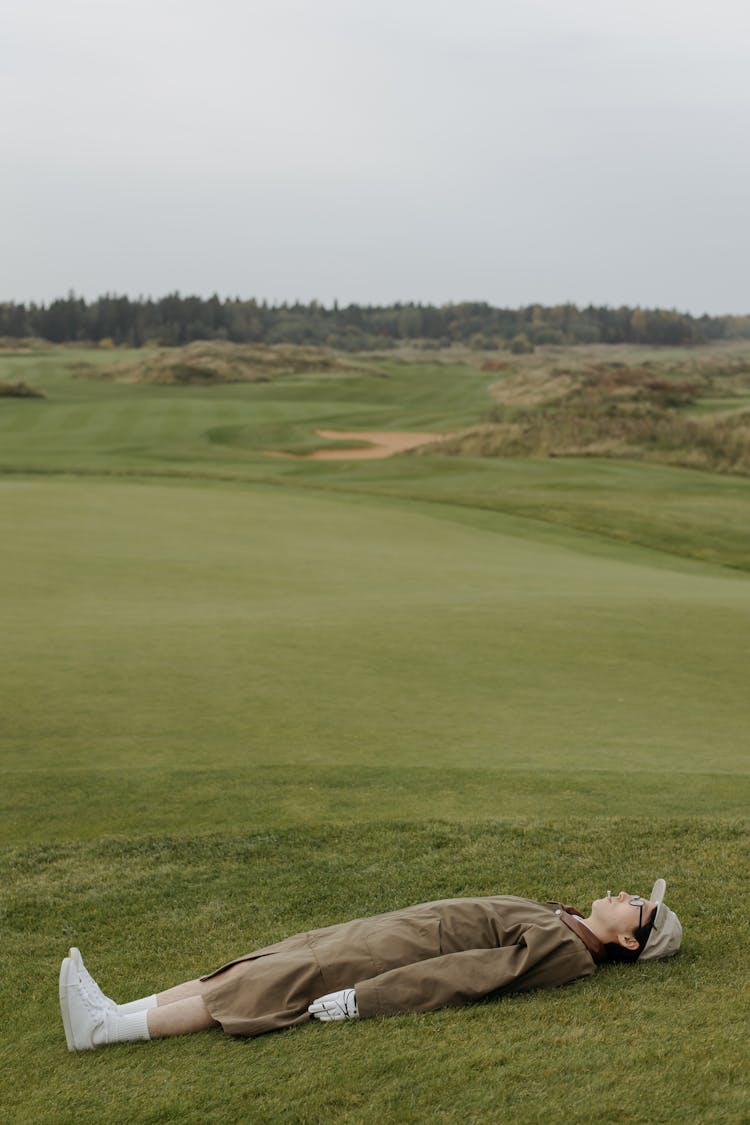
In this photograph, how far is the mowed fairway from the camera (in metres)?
A: 4.37

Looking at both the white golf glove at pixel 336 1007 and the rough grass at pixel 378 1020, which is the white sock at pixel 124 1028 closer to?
the rough grass at pixel 378 1020

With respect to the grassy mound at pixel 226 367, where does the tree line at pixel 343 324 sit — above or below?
above

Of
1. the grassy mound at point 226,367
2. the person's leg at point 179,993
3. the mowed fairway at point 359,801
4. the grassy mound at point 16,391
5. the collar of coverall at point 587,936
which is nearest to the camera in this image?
the mowed fairway at point 359,801

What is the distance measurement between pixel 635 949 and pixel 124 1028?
2.34m

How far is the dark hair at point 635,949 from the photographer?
5.33 metres

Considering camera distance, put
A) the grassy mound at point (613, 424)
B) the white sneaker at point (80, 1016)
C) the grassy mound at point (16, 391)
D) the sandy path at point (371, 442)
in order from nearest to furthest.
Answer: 1. the white sneaker at point (80, 1016)
2. the grassy mound at point (613, 424)
3. the sandy path at point (371, 442)
4. the grassy mound at point (16, 391)

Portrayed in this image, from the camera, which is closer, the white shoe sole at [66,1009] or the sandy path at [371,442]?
the white shoe sole at [66,1009]

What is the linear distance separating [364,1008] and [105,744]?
4437 millimetres

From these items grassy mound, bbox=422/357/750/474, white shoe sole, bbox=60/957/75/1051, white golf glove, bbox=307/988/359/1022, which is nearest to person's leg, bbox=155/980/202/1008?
white shoe sole, bbox=60/957/75/1051

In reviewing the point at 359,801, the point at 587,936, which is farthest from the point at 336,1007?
the point at 359,801

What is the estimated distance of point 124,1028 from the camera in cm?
482

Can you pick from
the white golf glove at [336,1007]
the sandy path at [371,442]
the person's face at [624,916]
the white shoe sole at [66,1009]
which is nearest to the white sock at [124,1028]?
the white shoe sole at [66,1009]

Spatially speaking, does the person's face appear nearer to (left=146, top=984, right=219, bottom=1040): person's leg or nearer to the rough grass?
the rough grass

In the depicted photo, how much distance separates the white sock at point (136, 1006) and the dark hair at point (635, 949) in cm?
209
